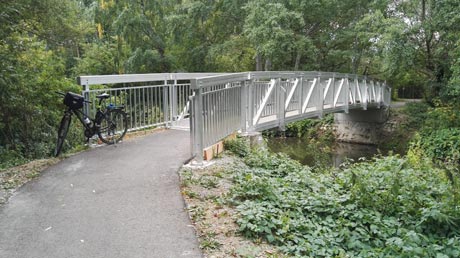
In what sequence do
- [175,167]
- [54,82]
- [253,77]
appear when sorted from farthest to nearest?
[54,82]
[253,77]
[175,167]

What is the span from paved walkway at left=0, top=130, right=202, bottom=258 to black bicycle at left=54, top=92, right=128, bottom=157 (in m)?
0.60

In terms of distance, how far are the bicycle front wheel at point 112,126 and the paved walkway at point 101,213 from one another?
37.9 inches

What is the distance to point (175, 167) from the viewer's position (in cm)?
529

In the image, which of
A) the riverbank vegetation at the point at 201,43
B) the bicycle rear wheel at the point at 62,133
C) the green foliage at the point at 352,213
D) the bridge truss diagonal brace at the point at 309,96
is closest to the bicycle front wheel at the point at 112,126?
the bicycle rear wheel at the point at 62,133

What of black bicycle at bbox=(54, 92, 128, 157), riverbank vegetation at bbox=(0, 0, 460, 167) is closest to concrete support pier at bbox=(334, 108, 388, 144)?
riverbank vegetation at bbox=(0, 0, 460, 167)

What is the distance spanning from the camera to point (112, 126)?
263 inches

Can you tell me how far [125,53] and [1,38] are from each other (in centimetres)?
1334

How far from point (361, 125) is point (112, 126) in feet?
46.5

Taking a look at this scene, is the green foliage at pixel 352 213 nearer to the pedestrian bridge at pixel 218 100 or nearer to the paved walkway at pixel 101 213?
the paved walkway at pixel 101 213

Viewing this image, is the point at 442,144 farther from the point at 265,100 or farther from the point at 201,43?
the point at 201,43

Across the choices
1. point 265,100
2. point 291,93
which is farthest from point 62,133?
point 291,93

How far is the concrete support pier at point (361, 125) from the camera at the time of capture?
17422 mm

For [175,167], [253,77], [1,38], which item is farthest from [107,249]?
[1,38]

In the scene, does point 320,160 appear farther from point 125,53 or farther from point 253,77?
point 125,53
